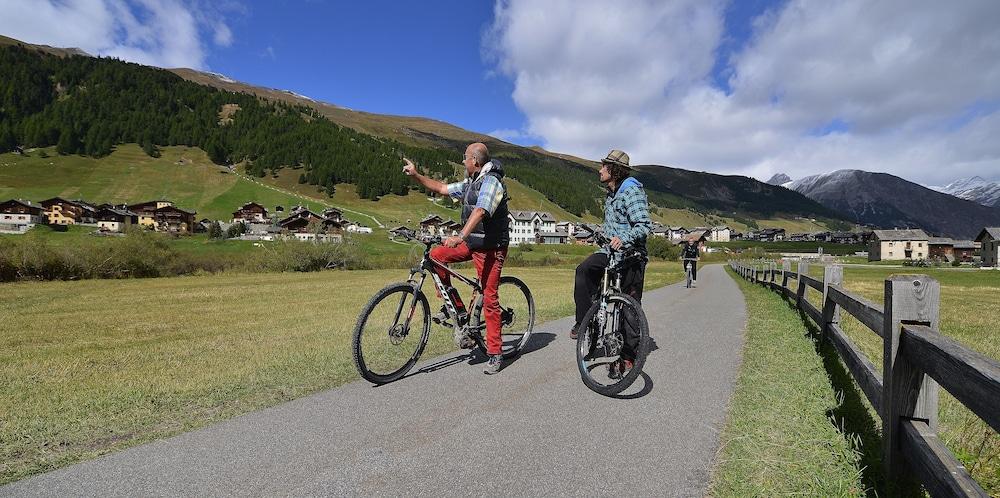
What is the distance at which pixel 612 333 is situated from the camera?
559 centimetres

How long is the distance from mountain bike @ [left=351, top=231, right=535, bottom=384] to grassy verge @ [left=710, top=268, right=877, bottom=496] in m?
3.22

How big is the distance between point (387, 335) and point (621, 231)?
3151mm

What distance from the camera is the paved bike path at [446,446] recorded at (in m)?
3.12

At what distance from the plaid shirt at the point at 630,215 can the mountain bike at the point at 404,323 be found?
192cm

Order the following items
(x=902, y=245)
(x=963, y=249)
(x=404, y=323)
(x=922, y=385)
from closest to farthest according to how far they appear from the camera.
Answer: (x=922, y=385)
(x=404, y=323)
(x=902, y=245)
(x=963, y=249)

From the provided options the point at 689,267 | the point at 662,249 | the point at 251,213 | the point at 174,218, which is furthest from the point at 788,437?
the point at 251,213

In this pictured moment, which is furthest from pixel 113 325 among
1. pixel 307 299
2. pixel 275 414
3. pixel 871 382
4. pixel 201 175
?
pixel 201 175

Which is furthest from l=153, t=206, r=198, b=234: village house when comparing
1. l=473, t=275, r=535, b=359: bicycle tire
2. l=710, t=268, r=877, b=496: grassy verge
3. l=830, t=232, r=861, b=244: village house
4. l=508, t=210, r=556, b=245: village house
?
l=830, t=232, r=861, b=244: village house

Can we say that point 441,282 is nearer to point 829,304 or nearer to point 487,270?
point 487,270

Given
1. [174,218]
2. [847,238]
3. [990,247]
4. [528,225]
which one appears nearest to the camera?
[990,247]

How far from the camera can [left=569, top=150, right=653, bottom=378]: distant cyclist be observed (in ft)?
18.9

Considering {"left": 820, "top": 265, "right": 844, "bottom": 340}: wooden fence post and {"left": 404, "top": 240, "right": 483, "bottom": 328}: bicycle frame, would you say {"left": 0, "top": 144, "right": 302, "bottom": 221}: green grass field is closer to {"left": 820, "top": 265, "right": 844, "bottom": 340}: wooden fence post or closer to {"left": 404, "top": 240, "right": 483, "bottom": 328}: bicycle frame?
{"left": 404, "top": 240, "right": 483, "bottom": 328}: bicycle frame

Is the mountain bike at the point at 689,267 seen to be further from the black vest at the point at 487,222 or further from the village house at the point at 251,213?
the village house at the point at 251,213

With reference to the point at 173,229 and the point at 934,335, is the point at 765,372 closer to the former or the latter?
the point at 934,335
